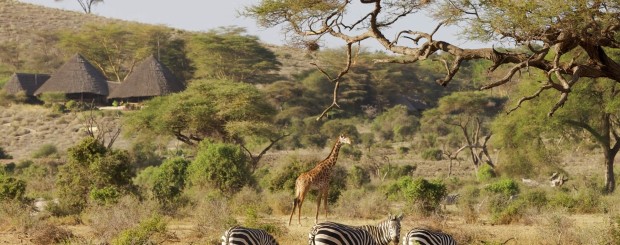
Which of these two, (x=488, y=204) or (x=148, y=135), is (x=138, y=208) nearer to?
(x=488, y=204)

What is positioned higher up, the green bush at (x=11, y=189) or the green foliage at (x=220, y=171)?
the green foliage at (x=220, y=171)

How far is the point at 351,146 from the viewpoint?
31031mm

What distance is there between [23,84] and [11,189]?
3536 cm

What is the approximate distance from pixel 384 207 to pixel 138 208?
493 cm

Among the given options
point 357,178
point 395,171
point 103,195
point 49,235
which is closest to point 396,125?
point 395,171

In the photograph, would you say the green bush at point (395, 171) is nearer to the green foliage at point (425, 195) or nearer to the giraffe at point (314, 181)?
the green foliage at point (425, 195)

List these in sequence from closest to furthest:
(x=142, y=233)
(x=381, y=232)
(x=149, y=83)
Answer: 1. (x=381, y=232)
2. (x=142, y=233)
3. (x=149, y=83)

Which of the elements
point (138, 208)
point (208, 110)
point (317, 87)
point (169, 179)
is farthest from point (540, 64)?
point (317, 87)

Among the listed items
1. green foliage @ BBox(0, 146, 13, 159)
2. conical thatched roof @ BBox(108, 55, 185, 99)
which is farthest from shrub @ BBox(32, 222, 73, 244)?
conical thatched roof @ BBox(108, 55, 185, 99)

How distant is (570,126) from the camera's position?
25.8 meters

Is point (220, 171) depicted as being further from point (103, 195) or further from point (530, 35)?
point (530, 35)

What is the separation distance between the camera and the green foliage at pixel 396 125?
47.3 metres

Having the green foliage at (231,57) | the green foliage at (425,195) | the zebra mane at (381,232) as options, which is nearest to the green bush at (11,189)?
the green foliage at (425,195)

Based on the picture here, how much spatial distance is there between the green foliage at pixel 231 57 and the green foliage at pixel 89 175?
1426 inches
